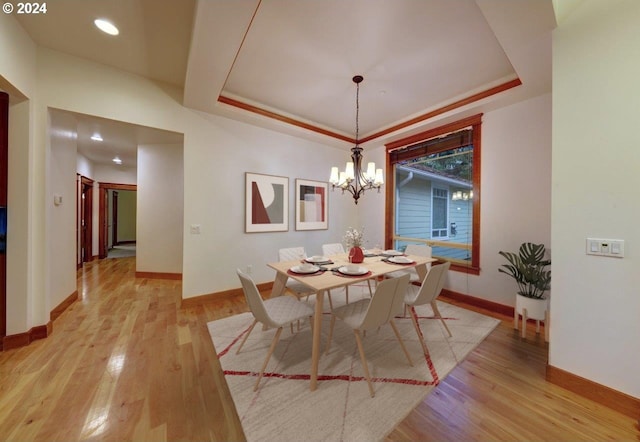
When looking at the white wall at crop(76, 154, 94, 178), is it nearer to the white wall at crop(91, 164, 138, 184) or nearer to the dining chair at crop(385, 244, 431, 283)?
the white wall at crop(91, 164, 138, 184)

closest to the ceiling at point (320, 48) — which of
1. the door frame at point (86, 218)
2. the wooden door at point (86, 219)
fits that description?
the door frame at point (86, 218)

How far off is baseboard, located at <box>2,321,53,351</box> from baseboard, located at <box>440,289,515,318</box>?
481 centimetres

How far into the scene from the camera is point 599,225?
1.52 metres

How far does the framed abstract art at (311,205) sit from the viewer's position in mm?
4121

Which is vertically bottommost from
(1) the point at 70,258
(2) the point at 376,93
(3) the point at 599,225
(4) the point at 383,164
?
(1) the point at 70,258

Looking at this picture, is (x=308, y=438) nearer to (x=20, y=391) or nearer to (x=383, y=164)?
(x=20, y=391)

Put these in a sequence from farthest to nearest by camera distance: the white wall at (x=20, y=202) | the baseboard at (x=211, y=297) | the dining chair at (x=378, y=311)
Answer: the baseboard at (x=211, y=297), the white wall at (x=20, y=202), the dining chair at (x=378, y=311)

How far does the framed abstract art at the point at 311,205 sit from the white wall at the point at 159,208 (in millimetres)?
2387

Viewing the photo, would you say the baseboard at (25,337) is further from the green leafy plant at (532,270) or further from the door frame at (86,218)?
the green leafy plant at (532,270)

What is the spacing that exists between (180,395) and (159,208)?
12.8 feet

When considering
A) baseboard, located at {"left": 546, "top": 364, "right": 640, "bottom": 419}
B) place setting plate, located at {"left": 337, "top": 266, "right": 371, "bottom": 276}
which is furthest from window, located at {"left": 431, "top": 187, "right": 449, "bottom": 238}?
place setting plate, located at {"left": 337, "top": 266, "right": 371, "bottom": 276}

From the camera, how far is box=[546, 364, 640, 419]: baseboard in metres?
1.41

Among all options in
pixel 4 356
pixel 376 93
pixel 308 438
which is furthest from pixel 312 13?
pixel 4 356

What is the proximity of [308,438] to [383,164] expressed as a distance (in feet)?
13.6
